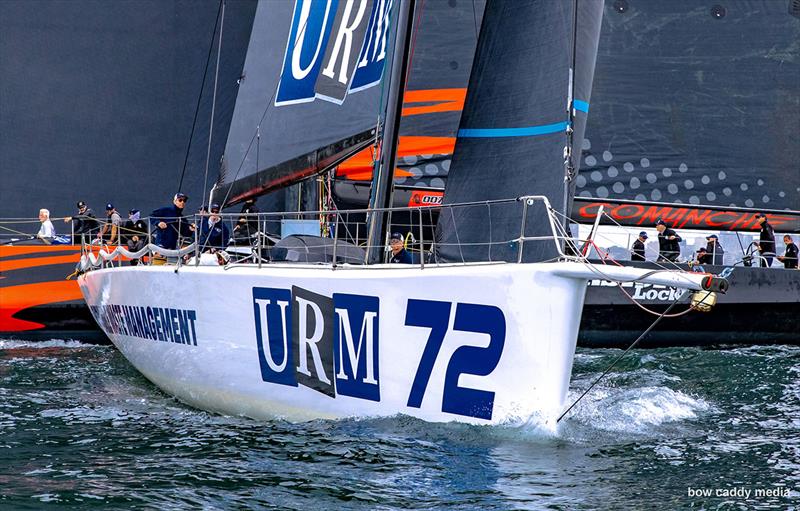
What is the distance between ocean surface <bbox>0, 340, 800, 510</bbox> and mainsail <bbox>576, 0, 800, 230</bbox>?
257 inches

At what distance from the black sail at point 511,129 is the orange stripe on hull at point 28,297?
6619 mm

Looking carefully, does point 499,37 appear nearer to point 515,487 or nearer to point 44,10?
point 515,487

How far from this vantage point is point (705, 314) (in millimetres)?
11242

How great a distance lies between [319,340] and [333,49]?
259 centimetres

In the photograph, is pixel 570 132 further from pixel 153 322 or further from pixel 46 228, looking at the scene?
pixel 46 228

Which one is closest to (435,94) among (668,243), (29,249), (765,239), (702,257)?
(668,243)

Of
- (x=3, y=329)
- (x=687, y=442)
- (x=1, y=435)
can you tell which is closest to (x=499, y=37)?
(x=687, y=442)

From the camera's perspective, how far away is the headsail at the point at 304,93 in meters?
7.17

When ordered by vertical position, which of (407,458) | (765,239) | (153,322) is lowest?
(407,458)

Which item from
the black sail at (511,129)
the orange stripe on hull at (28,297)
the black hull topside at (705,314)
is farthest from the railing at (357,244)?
the black hull topside at (705,314)

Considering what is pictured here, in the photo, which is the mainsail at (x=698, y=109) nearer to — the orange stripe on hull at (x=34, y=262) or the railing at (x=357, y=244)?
the railing at (x=357, y=244)

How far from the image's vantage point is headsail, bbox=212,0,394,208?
7172 mm

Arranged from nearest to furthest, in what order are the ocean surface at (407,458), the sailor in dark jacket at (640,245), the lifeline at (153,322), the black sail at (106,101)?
1. the ocean surface at (407,458)
2. the lifeline at (153,322)
3. the sailor in dark jacket at (640,245)
4. the black sail at (106,101)

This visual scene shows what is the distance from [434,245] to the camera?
6.23 meters
